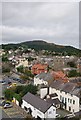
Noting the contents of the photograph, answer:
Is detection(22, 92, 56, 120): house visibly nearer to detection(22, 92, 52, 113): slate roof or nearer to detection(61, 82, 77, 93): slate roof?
detection(22, 92, 52, 113): slate roof

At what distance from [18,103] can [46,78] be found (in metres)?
4.01

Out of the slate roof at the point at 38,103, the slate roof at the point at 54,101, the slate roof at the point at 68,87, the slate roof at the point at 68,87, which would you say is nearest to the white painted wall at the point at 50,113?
the slate roof at the point at 38,103

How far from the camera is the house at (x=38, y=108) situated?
9.41m

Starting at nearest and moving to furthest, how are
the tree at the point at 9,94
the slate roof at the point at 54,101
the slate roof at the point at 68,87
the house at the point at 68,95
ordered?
the house at the point at 68,95
the slate roof at the point at 54,101
the slate roof at the point at 68,87
the tree at the point at 9,94

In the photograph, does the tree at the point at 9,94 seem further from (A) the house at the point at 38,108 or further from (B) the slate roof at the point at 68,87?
(B) the slate roof at the point at 68,87

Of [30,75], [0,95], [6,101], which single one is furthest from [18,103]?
[30,75]

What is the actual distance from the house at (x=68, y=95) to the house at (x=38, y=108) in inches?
62.0

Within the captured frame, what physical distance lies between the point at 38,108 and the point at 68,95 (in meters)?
2.33

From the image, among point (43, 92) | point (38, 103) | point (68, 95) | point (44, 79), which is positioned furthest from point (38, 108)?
point (44, 79)

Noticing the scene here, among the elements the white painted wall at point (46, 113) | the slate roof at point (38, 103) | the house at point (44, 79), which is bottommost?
the white painted wall at point (46, 113)

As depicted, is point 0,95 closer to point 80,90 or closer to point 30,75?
point 80,90

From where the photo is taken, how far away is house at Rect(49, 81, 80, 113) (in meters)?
10.8

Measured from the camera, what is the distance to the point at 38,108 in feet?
31.7

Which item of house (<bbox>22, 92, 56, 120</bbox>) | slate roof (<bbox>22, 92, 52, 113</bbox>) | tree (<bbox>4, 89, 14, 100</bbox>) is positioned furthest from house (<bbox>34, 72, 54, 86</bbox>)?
house (<bbox>22, 92, 56, 120</bbox>)
